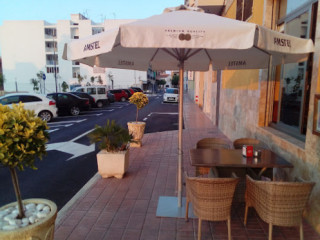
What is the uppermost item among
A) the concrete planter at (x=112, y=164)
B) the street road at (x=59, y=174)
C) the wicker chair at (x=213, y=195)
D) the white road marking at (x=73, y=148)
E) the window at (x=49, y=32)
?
the window at (x=49, y=32)

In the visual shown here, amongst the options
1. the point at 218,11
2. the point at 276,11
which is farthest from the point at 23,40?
the point at 276,11

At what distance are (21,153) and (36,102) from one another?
1185cm

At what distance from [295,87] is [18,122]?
4.47 meters

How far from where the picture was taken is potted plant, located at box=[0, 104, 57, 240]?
6.66 feet

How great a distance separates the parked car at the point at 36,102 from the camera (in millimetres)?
12227

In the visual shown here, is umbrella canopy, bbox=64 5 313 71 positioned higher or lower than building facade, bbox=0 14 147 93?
lower

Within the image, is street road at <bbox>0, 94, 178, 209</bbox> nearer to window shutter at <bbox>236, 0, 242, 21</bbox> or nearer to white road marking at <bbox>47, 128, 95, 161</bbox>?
white road marking at <bbox>47, 128, 95, 161</bbox>

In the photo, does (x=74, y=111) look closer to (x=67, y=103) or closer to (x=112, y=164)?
(x=67, y=103)

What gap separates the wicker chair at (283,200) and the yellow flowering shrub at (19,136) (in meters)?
2.33

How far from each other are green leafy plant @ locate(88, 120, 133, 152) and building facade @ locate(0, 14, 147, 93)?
58335 millimetres

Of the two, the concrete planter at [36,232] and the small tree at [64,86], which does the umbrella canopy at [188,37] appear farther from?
the small tree at [64,86]

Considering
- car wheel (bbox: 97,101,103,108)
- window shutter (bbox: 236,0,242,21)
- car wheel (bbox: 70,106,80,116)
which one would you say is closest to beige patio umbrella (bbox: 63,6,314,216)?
window shutter (bbox: 236,0,242,21)

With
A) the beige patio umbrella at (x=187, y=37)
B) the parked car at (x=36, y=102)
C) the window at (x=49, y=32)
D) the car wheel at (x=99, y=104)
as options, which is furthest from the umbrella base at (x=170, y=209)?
the window at (x=49, y=32)

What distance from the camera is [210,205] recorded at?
2830 millimetres
